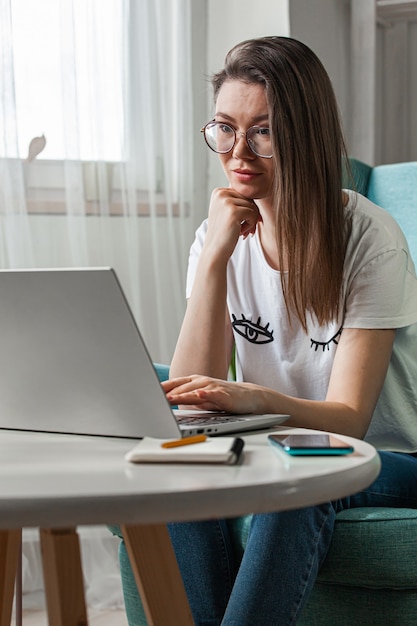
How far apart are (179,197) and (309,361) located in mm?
1173

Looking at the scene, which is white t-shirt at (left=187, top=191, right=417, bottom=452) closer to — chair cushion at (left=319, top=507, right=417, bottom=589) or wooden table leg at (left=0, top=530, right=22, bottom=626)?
chair cushion at (left=319, top=507, right=417, bottom=589)

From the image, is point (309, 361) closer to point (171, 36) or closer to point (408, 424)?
point (408, 424)

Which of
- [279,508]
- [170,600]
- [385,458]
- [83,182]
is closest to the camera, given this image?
[279,508]

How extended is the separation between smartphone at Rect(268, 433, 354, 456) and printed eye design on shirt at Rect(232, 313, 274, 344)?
0.71 meters

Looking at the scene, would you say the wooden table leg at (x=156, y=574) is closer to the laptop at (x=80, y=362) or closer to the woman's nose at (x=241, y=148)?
the laptop at (x=80, y=362)

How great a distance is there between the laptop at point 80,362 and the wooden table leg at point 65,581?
119 mm

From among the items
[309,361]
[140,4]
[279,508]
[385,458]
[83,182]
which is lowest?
[385,458]

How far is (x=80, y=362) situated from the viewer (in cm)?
90

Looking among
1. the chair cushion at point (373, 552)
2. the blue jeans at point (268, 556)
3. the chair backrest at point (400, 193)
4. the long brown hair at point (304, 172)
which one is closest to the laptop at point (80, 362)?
the blue jeans at point (268, 556)

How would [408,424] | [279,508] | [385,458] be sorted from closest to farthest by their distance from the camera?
[279,508]
[385,458]
[408,424]

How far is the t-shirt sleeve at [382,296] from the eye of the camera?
1.42m

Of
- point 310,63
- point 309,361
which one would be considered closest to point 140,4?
point 310,63

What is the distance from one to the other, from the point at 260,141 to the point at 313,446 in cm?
73

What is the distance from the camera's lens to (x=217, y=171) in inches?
107
